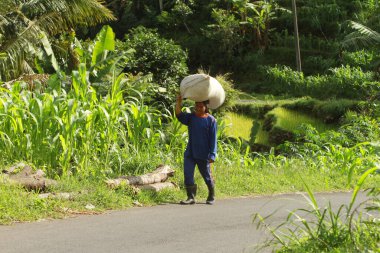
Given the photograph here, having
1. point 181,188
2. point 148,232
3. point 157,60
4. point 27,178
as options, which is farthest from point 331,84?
point 148,232

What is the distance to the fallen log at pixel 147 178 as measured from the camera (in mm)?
8976

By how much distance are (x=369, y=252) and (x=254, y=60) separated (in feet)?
119

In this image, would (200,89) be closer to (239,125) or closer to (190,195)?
(190,195)

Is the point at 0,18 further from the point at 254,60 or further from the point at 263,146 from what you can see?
the point at 254,60

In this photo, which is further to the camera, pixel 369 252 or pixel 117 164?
pixel 117 164

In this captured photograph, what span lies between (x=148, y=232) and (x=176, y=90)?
13.9 m

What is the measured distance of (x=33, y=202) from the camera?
789 cm

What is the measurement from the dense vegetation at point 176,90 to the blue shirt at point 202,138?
0.66 m

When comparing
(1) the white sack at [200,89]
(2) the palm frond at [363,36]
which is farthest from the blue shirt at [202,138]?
(2) the palm frond at [363,36]

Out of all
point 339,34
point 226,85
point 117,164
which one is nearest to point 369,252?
point 117,164

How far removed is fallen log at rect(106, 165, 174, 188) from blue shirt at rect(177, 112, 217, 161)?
1.94ft

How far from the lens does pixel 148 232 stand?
7.30m

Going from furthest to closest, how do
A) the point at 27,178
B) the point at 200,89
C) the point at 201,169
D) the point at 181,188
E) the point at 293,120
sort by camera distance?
the point at 293,120, the point at 181,188, the point at 201,169, the point at 200,89, the point at 27,178

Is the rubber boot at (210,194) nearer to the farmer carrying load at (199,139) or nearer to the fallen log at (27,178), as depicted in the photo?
the farmer carrying load at (199,139)
